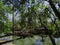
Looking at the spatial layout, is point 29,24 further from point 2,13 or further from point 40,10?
point 2,13

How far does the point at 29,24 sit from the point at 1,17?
393 centimetres

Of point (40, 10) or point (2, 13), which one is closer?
point (40, 10)

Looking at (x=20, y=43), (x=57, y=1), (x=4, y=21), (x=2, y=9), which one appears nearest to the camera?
(x=57, y=1)

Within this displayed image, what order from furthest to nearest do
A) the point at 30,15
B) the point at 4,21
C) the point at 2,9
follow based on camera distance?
the point at 4,21 → the point at 2,9 → the point at 30,15

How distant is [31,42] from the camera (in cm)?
2267

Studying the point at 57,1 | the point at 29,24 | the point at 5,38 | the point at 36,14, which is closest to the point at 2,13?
the point at 5,38

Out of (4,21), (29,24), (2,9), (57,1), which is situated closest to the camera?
(57,1)

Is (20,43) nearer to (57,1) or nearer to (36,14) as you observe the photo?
(36,14)

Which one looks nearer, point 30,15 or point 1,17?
point 30,15

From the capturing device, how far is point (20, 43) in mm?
23078

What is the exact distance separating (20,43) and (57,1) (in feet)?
52.0

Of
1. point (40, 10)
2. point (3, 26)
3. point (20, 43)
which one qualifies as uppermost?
point (40, 10)

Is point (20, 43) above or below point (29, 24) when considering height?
below

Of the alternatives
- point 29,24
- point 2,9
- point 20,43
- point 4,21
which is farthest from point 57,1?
point 20,43
